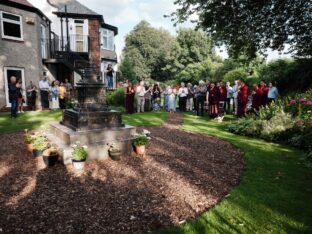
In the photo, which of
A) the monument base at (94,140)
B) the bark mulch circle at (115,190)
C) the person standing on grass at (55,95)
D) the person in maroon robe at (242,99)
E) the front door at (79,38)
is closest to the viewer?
the bark mulch circle at (115,190)

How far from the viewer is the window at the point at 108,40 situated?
3100cm

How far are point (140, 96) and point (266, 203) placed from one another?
13.4 metres

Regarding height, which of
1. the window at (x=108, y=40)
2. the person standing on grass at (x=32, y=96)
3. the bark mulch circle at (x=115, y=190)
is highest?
the window at (x=108, y=40)

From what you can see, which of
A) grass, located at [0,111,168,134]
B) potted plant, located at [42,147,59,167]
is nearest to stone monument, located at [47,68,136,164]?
potted plant, located at [42,147,59,167]

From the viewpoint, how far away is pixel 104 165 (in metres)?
6.88

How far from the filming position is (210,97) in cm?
1540

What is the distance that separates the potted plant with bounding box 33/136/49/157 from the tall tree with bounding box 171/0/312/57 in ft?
40.7

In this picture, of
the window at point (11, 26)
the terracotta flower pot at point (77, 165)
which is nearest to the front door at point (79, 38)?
the window at point (11, 26)

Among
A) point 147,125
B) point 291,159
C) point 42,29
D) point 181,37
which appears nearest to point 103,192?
point 291,159

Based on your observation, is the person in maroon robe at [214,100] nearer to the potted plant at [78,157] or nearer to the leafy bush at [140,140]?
the leafy bush at [140,140]

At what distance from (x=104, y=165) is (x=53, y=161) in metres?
1.27

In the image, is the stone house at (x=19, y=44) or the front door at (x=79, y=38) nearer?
the stone house at (x=19, y=44)

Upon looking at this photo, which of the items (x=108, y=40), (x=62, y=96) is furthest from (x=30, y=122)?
(x=108, y=40)

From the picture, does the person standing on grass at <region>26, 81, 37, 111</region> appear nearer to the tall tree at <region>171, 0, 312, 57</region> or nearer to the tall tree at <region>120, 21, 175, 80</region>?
the tall tree at <region>171, 0, 312, 57</region>
